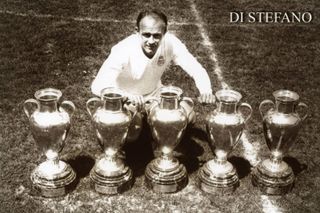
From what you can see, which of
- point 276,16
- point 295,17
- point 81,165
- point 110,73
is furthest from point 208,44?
point 81,165

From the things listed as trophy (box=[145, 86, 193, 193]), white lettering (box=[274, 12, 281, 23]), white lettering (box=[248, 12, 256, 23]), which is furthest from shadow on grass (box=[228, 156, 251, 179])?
white lettering (box=[274, 12, 281, 23])

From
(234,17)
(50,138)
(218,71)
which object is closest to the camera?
(50,138)

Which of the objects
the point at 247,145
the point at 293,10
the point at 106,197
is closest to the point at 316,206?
the point at 247,145

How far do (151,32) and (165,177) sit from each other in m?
1.34

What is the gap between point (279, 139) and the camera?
495cm

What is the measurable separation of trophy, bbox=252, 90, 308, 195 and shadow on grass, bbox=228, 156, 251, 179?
200mm

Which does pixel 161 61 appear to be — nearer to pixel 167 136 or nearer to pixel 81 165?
pixel 167 136

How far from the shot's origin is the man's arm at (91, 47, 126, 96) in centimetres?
513

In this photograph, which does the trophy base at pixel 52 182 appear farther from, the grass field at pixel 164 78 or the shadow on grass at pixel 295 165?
the shadow on grass at pixel 295 165

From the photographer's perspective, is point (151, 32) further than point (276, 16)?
No

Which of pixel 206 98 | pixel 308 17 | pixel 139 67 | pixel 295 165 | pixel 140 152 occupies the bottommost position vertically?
pixel 308 17

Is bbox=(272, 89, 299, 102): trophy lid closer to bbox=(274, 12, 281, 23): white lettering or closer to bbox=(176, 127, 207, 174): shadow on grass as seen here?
bbox=(176, 127, 207, 174): shadow on grass

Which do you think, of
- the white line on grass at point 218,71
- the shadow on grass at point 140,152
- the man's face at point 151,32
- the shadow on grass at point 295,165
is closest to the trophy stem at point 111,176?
the shadow on grass at point 140,152

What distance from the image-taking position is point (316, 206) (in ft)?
15.8
